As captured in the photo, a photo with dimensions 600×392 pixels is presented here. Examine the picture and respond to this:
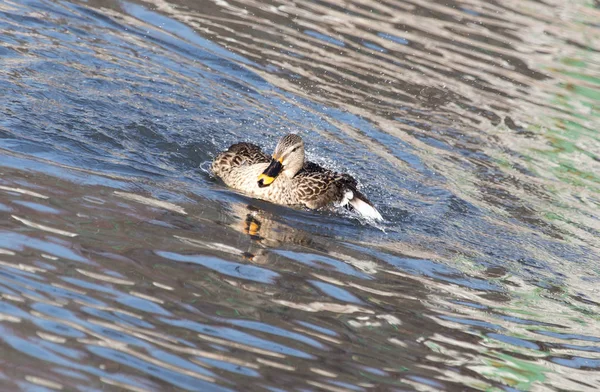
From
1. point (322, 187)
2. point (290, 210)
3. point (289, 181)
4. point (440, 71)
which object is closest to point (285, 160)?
point (289, 181)

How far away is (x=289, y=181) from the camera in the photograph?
941cm

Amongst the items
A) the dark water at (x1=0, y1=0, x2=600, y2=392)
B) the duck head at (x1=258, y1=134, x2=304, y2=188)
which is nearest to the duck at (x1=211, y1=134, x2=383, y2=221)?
the duck head at (x1=258, y1=134, x2=304, y2=188)

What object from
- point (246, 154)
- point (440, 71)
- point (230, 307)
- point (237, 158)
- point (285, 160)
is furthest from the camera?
point (440, 71)

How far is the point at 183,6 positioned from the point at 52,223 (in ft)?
29.5

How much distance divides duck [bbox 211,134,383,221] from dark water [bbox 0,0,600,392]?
18cm

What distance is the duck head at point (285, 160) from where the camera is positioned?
9.16 m

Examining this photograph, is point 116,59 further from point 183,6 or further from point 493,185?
point 493,185

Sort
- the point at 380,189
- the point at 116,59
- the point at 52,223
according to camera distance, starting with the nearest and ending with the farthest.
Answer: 1. the point at 52,223
2. the point at 380,189
3. the point at 116,59

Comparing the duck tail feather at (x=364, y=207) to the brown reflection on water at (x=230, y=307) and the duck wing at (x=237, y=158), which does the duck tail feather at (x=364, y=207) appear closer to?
the brown reflection on water at (x=230, y=307)

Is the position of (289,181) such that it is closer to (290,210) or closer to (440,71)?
(290,210)

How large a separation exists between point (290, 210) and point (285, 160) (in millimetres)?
634

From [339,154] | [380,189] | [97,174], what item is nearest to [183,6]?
[339,154]

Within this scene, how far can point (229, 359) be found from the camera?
5496 millimetres

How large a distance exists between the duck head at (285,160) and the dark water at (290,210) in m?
0.29
